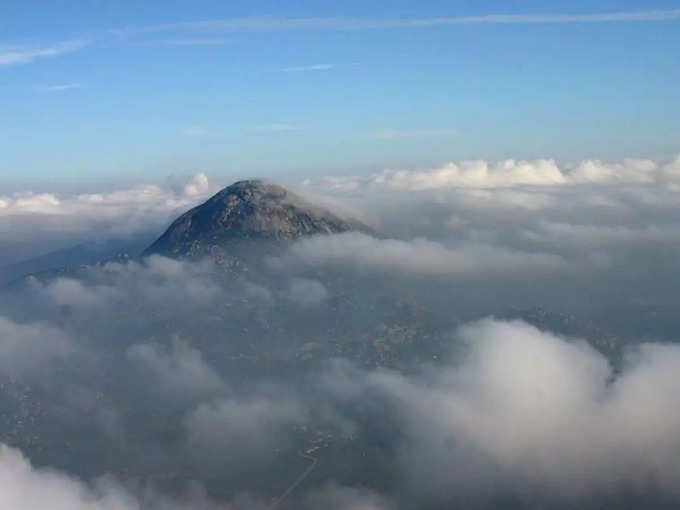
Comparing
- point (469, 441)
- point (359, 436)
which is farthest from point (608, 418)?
point (359, 436)

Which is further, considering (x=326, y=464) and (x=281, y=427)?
(x=281, y=427)

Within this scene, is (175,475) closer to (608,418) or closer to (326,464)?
(326,464)

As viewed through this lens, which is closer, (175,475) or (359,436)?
(175,475)

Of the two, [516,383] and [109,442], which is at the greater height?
[516,383]

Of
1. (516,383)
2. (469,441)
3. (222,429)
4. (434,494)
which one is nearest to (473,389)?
(516,383)

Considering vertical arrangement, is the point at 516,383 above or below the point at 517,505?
above

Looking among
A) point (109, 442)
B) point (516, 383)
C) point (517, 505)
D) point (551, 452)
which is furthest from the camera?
point (109, 442)

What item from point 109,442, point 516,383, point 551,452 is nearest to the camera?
point 551,452

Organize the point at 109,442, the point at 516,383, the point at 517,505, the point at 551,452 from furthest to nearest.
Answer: the point at 109,442 → the point at 516,383 → the point at 551,452 → the point at 517,505

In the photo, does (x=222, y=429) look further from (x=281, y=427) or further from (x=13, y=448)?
(x=13, y=448)
